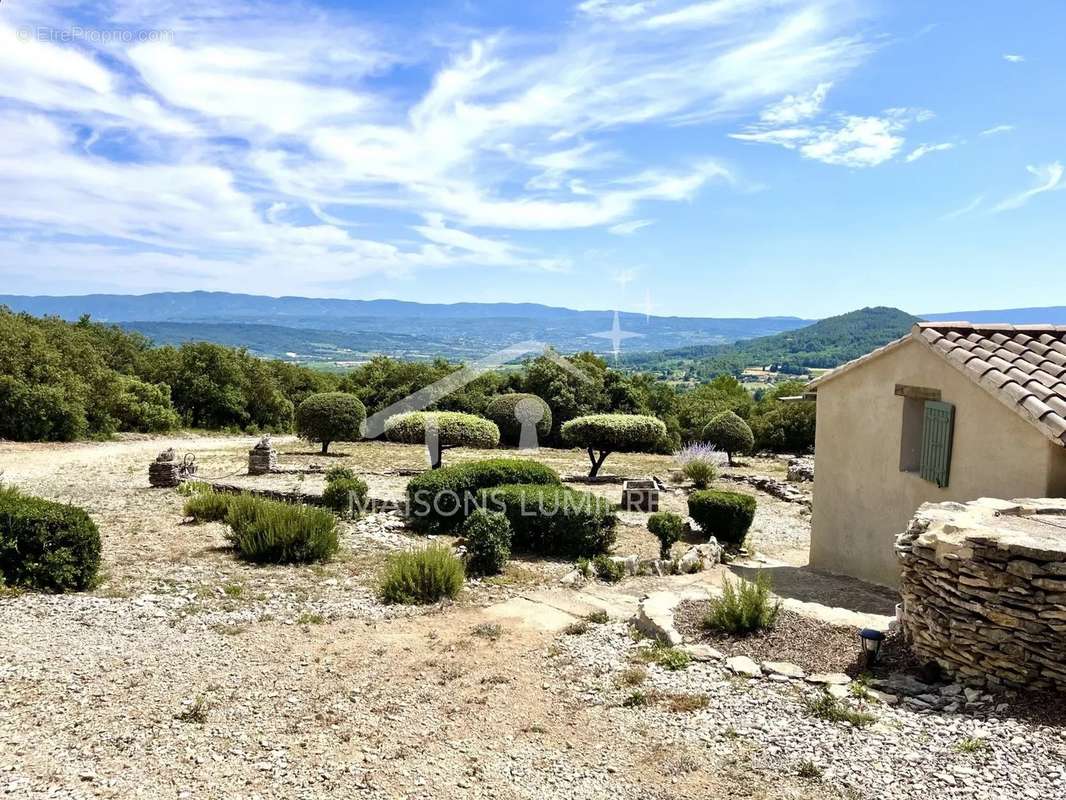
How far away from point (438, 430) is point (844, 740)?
38.1ft

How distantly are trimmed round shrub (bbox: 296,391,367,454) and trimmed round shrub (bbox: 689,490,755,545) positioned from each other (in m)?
12.2

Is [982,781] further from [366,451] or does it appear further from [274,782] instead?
[366,451]

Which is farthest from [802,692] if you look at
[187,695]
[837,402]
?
[837,402]

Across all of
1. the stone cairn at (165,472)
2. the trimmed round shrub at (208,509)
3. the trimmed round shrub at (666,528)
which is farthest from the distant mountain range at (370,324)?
the stone cairn at (165,472)

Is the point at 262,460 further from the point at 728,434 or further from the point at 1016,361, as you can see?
the point at 1016,361

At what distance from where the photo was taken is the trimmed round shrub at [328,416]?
826 inches

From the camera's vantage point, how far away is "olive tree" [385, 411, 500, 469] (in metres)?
15.4

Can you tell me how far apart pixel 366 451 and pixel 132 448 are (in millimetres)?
7345

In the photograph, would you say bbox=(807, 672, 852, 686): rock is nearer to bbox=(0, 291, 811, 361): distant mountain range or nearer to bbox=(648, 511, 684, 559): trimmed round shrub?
bbox=(648, 511, 684, 559): trimmed round shrub

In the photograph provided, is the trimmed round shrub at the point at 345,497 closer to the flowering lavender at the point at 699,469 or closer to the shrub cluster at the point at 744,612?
the shrub cluster at the point at 744,612

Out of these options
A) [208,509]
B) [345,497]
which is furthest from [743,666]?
[208,509]

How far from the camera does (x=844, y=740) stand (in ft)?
15.0

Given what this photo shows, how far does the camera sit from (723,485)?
63.6 feet

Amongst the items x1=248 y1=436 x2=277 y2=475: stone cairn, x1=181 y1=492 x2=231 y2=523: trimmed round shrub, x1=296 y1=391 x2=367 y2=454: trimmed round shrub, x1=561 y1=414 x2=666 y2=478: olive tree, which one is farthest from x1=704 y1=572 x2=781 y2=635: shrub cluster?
x1=296 y1=391 x2=367 y2=454: trimmed round shrub
